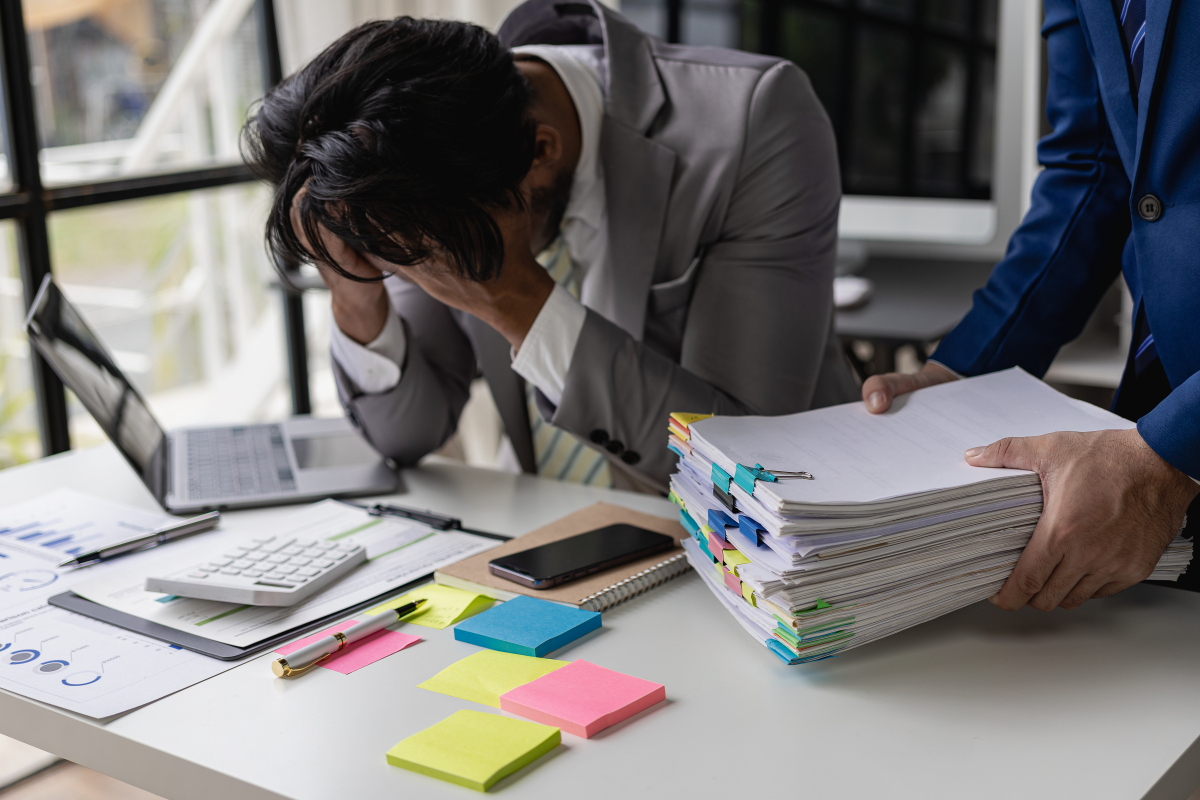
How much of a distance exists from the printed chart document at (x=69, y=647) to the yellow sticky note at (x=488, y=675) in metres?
0.18

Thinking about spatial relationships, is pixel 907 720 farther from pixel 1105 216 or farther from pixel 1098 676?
pixel 1105 216

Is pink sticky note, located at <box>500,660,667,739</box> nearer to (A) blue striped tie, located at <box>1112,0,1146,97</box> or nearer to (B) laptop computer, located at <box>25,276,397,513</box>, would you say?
(B) laptop computer, located at <box>25,276,397,513</box>

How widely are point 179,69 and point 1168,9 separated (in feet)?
7.13

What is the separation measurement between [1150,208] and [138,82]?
7.07 ft

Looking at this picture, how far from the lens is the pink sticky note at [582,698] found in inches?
26.4

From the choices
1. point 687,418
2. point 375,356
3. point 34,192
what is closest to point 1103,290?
point 687,418

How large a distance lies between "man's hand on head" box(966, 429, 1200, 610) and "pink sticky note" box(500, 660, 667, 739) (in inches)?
11.9

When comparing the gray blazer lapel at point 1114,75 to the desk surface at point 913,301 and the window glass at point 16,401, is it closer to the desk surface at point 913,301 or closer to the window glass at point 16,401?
the desk surface at point 913,301

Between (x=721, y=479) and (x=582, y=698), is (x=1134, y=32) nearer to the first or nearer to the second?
(x=721, y=479)

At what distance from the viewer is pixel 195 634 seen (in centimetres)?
82

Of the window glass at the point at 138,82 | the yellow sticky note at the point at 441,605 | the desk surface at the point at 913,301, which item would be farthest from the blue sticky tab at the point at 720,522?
the window glass at the point at 138,82

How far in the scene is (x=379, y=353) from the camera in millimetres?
1287

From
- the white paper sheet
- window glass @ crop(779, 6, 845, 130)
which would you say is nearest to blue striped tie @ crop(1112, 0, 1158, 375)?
the white paper sheet

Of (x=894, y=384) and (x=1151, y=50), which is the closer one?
(x=1151, y=50)
